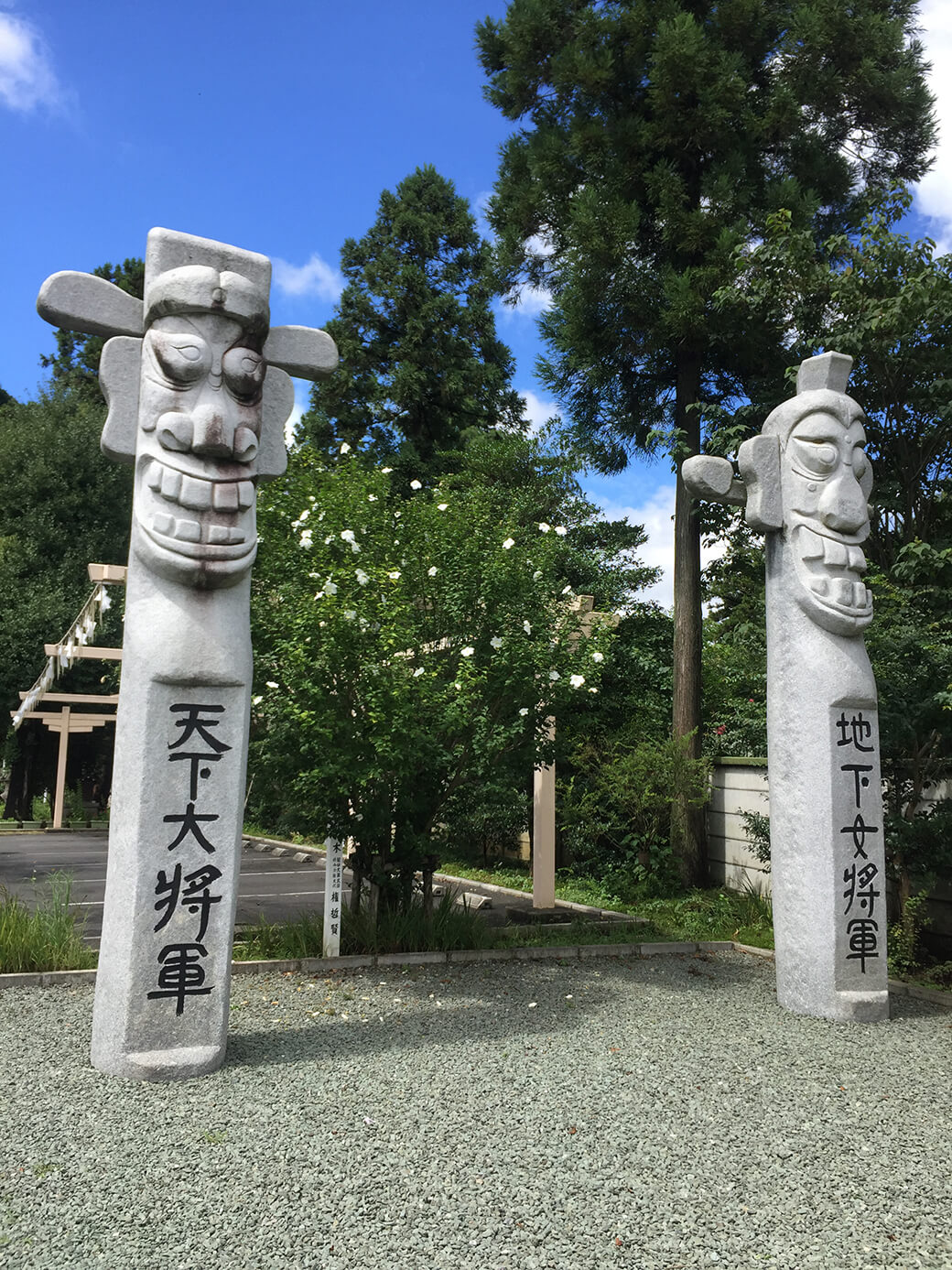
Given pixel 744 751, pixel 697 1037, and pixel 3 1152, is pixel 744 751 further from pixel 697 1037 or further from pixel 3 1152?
pixel 3 1152

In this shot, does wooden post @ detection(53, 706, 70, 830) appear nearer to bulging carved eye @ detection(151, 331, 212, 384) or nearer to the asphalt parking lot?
the asphalt parking lot

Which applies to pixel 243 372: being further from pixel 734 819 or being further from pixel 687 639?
pixel 734 819

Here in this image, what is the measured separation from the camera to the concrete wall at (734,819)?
9250mm

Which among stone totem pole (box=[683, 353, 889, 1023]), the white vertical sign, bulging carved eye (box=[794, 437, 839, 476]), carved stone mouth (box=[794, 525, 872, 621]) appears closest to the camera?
stone totem pole (box=[683, 353, 889, 1023])

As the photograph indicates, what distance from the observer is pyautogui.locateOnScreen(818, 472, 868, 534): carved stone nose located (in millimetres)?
5520

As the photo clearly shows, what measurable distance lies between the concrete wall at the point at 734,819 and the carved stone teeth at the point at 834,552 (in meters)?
3.64

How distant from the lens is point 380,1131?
3453 mm

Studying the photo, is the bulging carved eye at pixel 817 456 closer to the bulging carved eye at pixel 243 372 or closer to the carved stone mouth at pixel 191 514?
the bulging carved eye at pixel 243 372

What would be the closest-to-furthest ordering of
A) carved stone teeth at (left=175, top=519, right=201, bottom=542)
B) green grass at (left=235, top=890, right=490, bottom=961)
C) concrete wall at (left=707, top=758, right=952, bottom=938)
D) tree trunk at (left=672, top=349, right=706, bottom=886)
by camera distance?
carved stone teeth at (left=175, top=519, right=201, bottom=542) → green grass at (left=235, top=890, right=490, bottom=961) → concrete wall at (left=707, top=758, right=952, bottom=938) → tree trunk at (left=672, top=349, right=706, bottom=886)

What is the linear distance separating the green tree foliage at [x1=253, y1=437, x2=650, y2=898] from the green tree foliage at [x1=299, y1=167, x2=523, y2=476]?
11643 millimetres

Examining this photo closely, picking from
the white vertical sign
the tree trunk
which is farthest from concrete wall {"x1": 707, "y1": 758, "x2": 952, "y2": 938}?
the white vertical sign

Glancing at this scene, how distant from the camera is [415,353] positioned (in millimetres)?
18938

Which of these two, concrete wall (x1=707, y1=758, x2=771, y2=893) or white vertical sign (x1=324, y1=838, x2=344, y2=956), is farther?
concrete wall (x1=707, y1=758, x2=771, y2=893)

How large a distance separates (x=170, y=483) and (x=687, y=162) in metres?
8.86
